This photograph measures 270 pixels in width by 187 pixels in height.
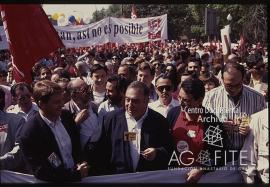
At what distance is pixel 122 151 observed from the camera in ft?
14.2

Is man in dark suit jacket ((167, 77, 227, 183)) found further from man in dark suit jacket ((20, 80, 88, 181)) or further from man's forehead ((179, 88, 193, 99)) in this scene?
man in dark suit jacket ((20, 80, 88, 181))

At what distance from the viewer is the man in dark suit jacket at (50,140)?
3948mm

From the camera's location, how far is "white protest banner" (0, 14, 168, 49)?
9.88 m

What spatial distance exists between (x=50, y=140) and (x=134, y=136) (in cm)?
72

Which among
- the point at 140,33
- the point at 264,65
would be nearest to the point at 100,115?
the point at 264,65

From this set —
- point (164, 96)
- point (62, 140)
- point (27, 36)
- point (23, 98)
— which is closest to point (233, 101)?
point (164, 96)

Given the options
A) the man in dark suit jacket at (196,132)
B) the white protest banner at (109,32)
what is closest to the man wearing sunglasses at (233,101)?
the man in dark suit jacket at (196,132)

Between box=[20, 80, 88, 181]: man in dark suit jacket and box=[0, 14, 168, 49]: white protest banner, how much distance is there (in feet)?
18.8

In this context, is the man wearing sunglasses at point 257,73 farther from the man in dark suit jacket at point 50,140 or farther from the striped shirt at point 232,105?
the man in dark suit jacket at point 50,140

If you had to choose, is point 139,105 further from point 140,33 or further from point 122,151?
point 140,33

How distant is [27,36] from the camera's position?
536 centimetres

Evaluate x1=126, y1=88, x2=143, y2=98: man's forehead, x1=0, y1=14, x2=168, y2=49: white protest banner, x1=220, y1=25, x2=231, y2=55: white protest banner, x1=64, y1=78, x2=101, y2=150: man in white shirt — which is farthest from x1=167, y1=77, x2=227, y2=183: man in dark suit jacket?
x1=0, y1=14, x2=168, y2=49: white protest banner

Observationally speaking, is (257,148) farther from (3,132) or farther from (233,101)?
(3,132)

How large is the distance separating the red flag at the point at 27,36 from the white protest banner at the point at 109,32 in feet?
14.4
